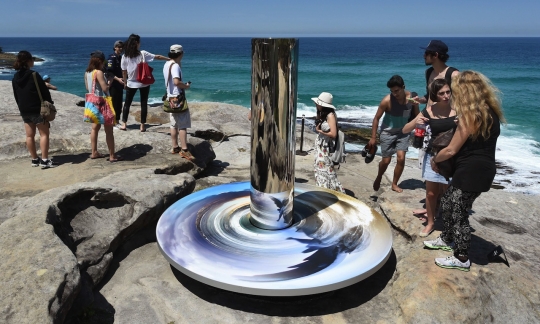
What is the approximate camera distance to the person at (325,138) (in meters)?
5.44

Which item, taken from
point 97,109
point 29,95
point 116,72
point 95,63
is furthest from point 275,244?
point 116,72

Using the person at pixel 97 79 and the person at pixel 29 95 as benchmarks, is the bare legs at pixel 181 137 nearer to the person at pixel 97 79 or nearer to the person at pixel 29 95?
the person at pixel 97 79

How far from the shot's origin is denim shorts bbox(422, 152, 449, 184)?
4352mm

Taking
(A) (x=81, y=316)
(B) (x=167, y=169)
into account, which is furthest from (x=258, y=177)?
(B) (x=167, y=169)

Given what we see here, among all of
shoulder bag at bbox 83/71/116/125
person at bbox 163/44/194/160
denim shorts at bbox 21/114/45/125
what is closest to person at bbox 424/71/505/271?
person at bbox 163/44/194/160

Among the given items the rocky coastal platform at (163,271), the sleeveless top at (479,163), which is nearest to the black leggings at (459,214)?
the sleeveless top at (479,163)

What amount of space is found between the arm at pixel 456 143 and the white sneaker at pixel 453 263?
0.91m

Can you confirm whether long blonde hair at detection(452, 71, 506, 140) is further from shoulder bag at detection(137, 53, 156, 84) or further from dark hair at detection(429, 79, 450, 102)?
shoulder bag at detection(137, 53, 156, 84)

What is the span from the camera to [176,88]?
6.87m

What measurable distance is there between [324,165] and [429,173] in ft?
5.26

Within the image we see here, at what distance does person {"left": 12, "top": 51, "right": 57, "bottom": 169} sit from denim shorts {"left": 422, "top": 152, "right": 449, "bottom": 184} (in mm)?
5356

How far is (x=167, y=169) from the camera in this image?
21.4 feet

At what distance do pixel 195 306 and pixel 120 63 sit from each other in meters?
6.56

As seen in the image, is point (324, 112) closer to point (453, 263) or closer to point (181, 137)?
point (453, 263)
